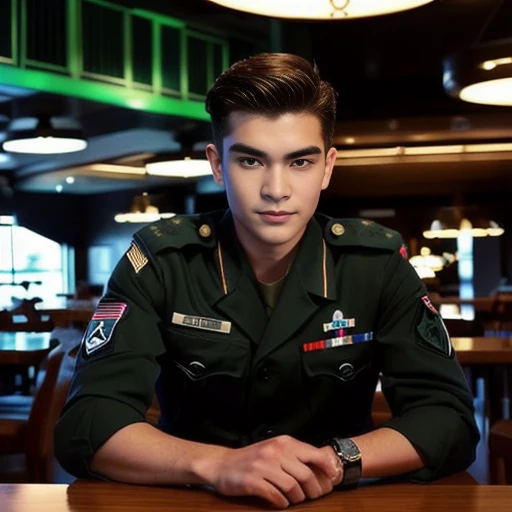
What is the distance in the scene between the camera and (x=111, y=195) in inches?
558

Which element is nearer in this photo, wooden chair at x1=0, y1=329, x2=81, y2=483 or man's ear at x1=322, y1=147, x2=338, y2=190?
man's ear at x1=322, y1=147, x2=338, y2=190

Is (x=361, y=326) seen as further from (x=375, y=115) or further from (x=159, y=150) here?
(x=159, y=150)

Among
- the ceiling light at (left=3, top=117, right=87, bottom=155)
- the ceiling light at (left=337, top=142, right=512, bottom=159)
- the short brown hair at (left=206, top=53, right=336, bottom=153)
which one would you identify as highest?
the ceiling light at (left=337, top=142, right=512, bottom=159)

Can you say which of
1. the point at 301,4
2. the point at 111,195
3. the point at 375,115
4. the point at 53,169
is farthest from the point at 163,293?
the point at 111,195

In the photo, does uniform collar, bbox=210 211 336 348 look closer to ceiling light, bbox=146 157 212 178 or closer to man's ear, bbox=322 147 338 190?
man's ear, bbox=322 147 338 190

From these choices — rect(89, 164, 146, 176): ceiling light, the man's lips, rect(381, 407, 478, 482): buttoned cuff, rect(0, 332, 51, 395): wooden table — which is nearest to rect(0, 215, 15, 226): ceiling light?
rect(89, 164, 146, 176): ceiling light

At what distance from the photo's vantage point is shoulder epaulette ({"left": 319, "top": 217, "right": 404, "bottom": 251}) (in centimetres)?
160

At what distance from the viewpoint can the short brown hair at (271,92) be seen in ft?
4.59

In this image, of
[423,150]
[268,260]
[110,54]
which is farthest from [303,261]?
[423,150]

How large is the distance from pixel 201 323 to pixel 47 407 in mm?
1203

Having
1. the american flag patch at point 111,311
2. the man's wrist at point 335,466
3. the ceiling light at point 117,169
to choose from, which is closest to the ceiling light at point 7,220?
the ceiling light at point 117,169

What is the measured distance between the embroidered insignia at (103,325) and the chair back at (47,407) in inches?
32.9

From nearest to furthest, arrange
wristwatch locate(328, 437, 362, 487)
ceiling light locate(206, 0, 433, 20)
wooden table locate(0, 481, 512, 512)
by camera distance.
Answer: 1. wooden table locate(0, 481, 512, 512)
2. wristwatch locate(328, 437, 362, 487)
3. ceiling light locate(206, 0, 433, 20)

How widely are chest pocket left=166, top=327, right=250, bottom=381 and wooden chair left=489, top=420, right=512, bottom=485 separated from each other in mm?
1281
